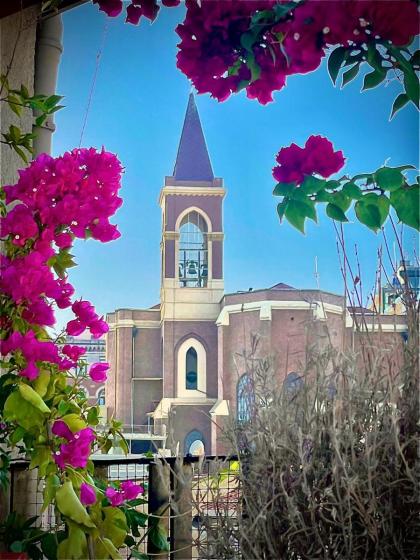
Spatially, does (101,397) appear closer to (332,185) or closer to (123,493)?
(123,493)

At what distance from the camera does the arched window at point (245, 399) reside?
1893 millimetres

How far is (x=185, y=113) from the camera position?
8.84ft

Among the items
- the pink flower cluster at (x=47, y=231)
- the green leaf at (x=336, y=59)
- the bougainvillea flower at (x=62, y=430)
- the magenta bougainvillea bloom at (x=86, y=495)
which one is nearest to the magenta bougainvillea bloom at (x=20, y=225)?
the pink flower cluster at (x=47, y=231)

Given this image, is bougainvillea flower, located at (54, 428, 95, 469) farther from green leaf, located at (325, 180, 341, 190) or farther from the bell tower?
green leaf, located at (325, 180, 341, 190)

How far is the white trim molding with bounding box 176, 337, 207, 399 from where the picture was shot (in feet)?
8.32

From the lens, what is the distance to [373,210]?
86.0 inches

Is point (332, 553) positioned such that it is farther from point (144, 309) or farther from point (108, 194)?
point (144, 309)

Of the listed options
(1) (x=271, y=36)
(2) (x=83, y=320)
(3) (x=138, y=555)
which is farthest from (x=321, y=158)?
(3) (x=138, y=555)

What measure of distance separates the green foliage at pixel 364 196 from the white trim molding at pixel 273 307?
27cm

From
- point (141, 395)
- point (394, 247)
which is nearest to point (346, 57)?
point (394, 247)

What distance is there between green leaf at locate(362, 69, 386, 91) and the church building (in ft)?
2.03

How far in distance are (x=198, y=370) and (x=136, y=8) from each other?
48.9 inches

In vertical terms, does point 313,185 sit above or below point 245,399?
above

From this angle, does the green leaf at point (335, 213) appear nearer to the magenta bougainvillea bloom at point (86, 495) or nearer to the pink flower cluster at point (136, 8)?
the pink flower cluster at point (136, 8)
